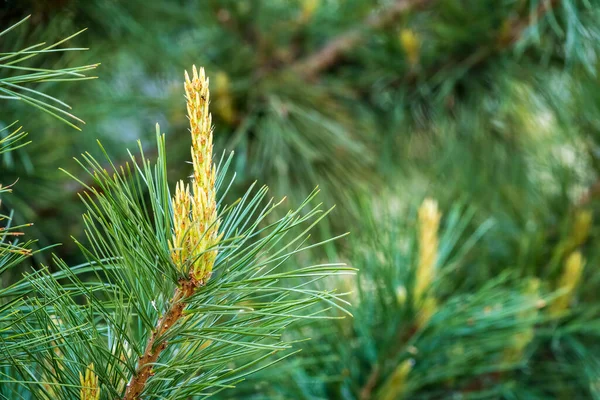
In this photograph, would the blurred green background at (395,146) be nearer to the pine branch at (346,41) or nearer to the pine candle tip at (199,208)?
the pine branch at (346,41)

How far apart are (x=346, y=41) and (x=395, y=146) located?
0.40 ft

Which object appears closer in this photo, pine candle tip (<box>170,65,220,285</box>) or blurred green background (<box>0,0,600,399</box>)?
pine candle tip (<box>170,65,220,285</box>)

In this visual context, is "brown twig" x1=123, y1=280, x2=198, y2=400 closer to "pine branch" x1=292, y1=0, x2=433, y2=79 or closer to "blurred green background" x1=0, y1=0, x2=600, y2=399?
"blurred green background" x1=0, y1=0, x2=600, y2=399

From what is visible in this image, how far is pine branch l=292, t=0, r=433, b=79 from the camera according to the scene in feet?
2.30

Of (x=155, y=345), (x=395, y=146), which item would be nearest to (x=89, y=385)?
(x=155, y=345)

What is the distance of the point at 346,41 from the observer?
720 millimetres

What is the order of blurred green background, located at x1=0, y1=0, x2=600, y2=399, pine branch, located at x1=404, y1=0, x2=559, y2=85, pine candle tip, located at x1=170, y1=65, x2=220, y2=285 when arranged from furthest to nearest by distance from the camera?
1. pine branch, located at x1=404, y1=0, x2=559, y2=85
2. blurred green background, located at x1=0, y1=0, x2=600, y2=399
3. pine candle tip, located at x1=170, y1=65, x2=220, y2=285

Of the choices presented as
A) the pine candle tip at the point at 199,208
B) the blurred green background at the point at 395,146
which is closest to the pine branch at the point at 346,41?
the blurred green background at the point at 395,146

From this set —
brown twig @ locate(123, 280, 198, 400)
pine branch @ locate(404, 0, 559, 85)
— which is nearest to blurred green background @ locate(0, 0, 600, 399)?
pine branch @ locate(404, 0, 559, 85)

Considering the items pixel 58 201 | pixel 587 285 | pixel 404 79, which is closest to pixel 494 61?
pixel 404 79

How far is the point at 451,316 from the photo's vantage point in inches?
19.8

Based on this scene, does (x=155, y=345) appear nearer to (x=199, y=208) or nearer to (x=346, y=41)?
(x=199, y=208)

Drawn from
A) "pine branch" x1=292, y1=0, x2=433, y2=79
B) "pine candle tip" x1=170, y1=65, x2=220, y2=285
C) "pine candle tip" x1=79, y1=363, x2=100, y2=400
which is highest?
"pine branch" x1=292, y1=0, x2=433, y2=79

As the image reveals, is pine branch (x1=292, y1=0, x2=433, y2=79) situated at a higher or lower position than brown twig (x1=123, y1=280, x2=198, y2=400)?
higher
